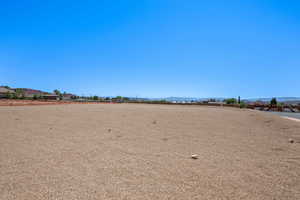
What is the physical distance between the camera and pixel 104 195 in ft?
5.61

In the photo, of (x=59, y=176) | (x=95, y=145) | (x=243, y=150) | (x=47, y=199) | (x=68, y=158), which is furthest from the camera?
(x=95, y=145)

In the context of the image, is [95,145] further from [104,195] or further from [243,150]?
[243,150]

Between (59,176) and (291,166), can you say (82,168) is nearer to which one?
(59,176)

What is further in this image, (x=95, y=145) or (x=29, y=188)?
(x=95, y=145)

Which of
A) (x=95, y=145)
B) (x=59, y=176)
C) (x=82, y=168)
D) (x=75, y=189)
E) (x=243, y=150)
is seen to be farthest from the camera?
(x=95, y=145)

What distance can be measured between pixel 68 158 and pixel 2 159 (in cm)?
115

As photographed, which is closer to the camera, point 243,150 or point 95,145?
point 243,150

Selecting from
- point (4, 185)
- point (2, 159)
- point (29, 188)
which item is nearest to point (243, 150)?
point (29, 188)

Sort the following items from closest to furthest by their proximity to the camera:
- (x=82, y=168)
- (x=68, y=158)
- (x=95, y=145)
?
1. (x=82, y=168)
2. (x=68, y=158)
3. (x=95, y=145)

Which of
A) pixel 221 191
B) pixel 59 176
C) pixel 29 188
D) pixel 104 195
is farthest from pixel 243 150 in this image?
pixel 29 188

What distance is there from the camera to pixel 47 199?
64.4 inches

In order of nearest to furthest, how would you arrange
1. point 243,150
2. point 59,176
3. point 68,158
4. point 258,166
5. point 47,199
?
point 47,199 → point 59,176 → point 258,166 → point 68,158 → point 243,150

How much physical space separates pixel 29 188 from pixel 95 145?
184cm

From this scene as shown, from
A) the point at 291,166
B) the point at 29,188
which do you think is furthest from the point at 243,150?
the point at 29,188
